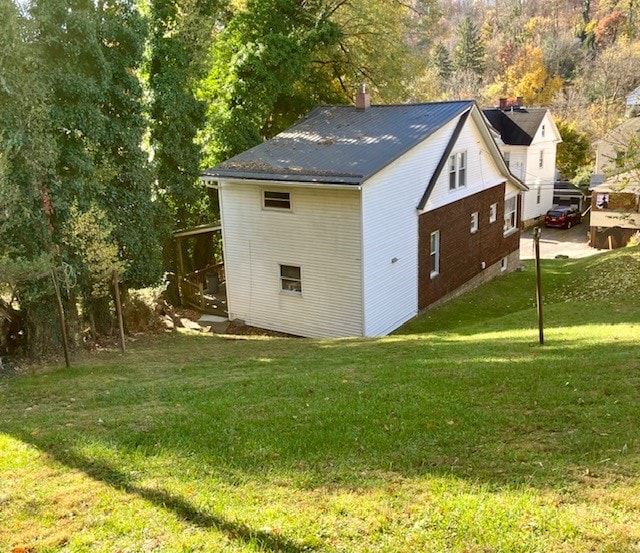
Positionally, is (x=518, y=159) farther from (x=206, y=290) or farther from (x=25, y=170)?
(x=25, y=170)

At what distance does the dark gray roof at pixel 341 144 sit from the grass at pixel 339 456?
6849 mm

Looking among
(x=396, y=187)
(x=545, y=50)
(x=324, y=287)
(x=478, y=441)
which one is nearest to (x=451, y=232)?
(x=396, y=187)

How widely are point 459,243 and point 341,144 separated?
672 cm

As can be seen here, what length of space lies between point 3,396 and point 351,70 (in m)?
21.4

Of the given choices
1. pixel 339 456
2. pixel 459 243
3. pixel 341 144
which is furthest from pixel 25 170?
pixel 459 243

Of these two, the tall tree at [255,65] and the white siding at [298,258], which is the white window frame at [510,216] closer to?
the tall tree at [255,65]

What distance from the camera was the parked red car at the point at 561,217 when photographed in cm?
4203

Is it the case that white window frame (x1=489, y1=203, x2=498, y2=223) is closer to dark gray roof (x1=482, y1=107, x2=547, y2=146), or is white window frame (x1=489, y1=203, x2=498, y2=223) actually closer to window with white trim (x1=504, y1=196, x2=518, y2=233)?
window with white trim (x1=504, y1=196, x2=518, y2=233)

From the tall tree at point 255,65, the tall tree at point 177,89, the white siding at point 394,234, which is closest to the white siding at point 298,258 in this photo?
the white siding at point 394,234

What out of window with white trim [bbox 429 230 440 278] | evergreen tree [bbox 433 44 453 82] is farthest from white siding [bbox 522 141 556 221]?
evergreen tree [bbox 433 44 453 82]

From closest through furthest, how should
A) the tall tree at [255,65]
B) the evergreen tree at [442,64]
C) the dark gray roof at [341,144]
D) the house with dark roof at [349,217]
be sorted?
the dark gray roof at [341,144], the house with dark roof at [349,217], the tall tree at [255,65], the evergreen tree at [442,64]

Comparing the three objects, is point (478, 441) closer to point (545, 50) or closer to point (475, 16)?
point (545, 50)

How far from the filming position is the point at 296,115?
86.7 ft

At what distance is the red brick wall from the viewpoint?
2036 centimetres
